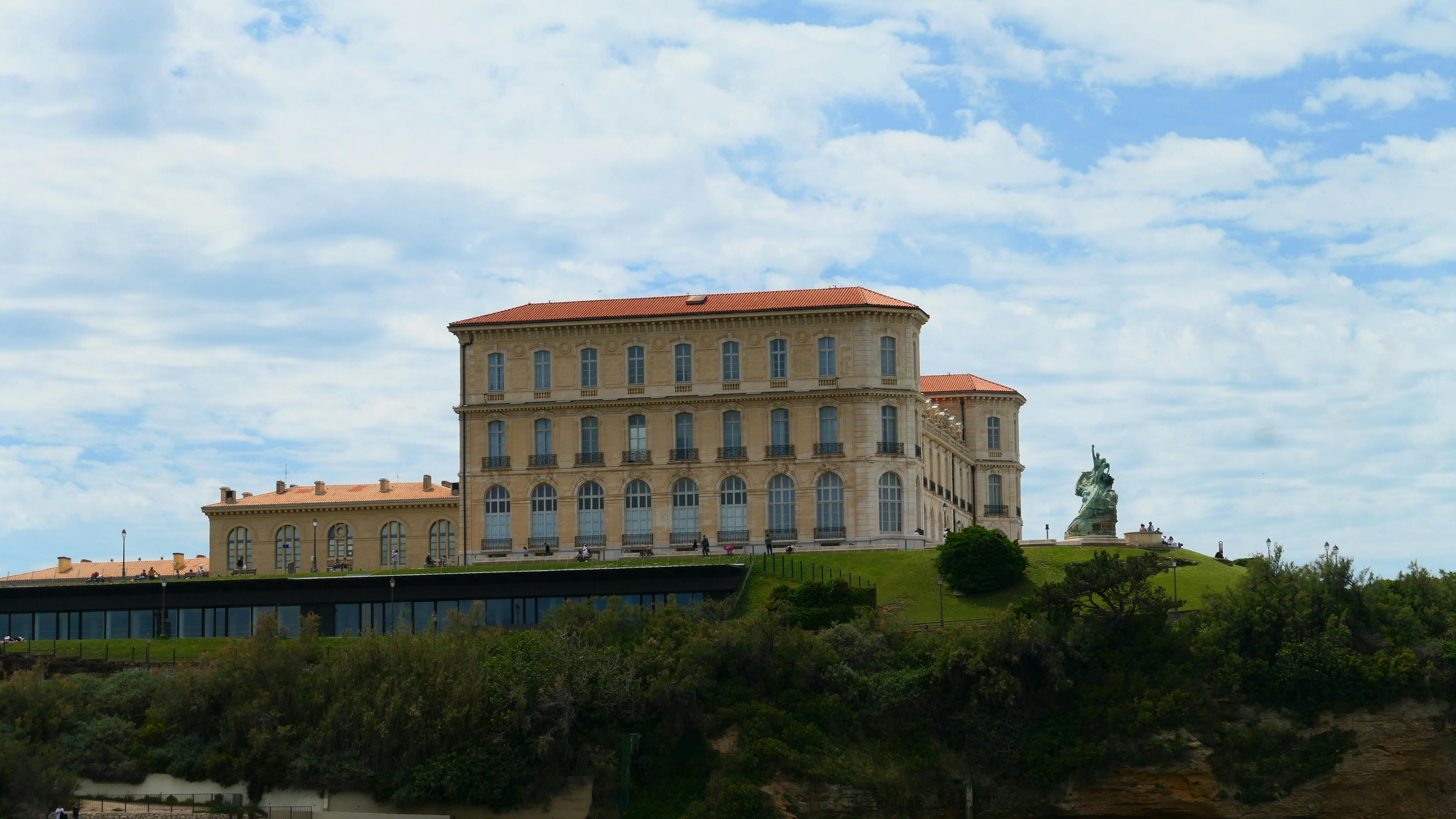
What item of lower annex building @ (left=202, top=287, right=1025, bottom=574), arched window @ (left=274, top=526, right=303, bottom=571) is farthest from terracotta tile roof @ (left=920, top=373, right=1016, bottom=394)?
arched window @ (left=274, top=526, right=303, bottom=571)

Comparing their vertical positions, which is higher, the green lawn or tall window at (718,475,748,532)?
tall window at (718,475,748,532)

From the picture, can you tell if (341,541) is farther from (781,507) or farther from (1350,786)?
(1350,786)

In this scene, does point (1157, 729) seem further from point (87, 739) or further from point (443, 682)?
point (87, 739)

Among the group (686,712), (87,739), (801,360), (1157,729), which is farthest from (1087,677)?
(87,739)

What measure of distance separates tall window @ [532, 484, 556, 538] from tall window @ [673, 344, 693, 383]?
7.98 m

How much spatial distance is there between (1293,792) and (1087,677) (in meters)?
7.79

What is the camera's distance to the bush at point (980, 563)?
73.3 m

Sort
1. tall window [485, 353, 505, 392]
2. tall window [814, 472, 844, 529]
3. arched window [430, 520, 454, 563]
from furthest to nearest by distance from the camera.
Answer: arched window [430, 520, 454, 563] → tall window [485, 353, 505, 392] → tall window [814, 472, 844, 529]

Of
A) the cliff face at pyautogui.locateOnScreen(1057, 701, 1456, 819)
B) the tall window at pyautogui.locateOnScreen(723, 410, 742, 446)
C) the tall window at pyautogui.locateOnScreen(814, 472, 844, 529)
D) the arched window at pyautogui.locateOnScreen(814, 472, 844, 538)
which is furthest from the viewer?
the tall window at pyautogui.locateOnScreen(723, 410, 742, 446)

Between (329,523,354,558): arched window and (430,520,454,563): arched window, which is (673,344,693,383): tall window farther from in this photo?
(329,523,354,558): arched window

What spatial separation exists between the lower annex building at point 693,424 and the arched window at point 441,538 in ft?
27.2

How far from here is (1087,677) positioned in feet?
Result: 213

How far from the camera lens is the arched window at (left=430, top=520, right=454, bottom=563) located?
100 meters

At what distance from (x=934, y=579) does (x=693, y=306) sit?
20.2 m
